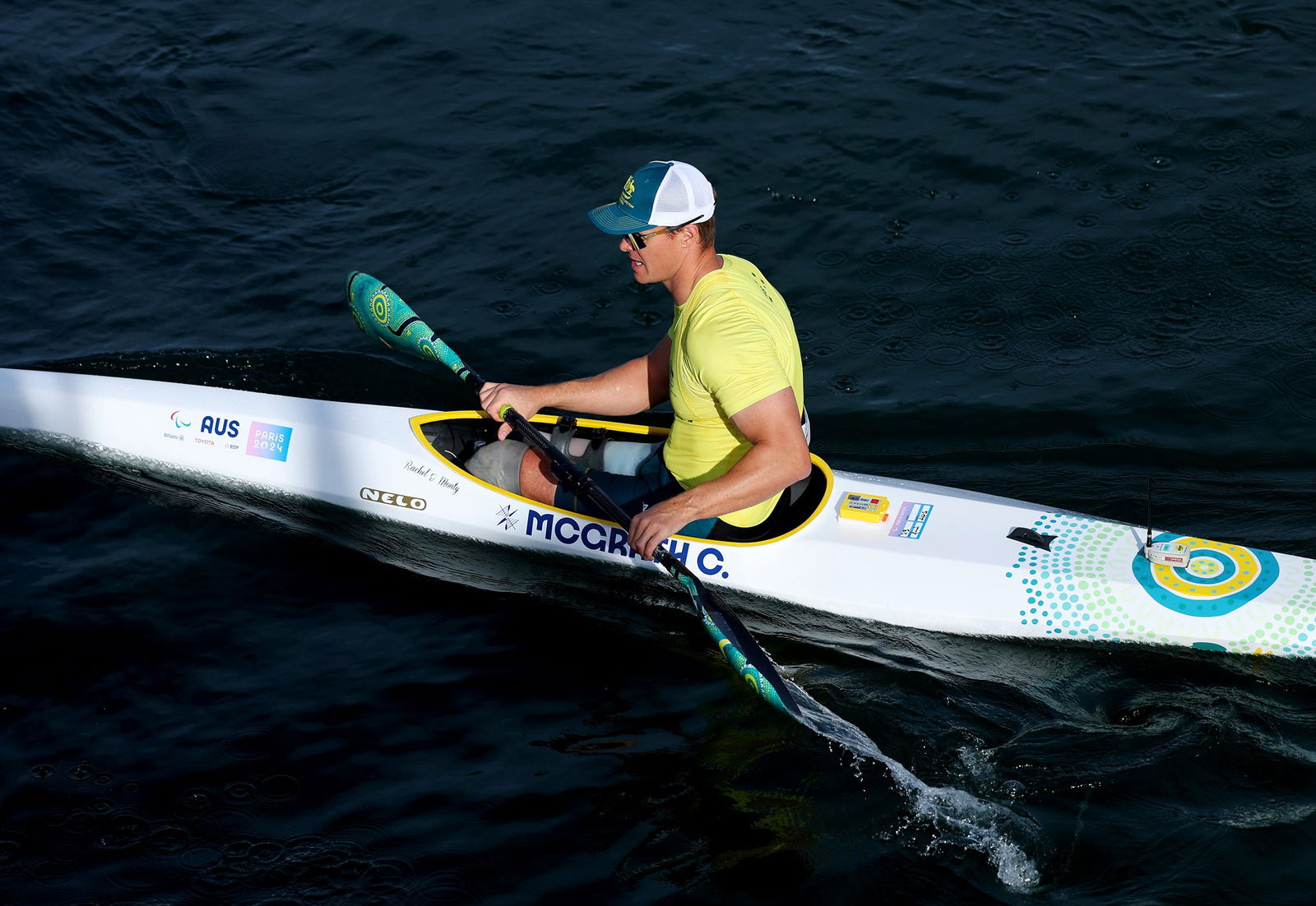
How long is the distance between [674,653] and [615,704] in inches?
16.1

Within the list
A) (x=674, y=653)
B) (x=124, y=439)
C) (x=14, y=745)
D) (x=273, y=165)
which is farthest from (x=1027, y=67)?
(x=14, y=745)

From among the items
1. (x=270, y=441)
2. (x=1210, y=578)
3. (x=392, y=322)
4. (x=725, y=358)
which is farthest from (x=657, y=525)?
(x=270, y=441)

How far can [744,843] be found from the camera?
Result: 402cm

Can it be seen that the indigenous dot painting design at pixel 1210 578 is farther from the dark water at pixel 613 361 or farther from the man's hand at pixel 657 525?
the man's hand at pixel 657 525

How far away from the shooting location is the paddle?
4.39 m

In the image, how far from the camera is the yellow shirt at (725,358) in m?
4.24

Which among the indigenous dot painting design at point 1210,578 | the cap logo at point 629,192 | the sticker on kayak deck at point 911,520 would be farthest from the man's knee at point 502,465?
the indigenous dot painting design at point 1210,578

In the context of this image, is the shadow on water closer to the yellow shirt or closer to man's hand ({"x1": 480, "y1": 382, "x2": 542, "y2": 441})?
man's hand ({"x1": 480, "y1": 382, "x2": 542, "y2": 441})

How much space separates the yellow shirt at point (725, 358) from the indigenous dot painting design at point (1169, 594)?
126 centimetres

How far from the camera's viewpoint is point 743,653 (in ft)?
14.5

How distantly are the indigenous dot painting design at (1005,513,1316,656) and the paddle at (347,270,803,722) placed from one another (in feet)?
3.90

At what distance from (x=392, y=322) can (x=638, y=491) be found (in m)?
1.79

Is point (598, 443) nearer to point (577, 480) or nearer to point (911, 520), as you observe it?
point (577, 480)

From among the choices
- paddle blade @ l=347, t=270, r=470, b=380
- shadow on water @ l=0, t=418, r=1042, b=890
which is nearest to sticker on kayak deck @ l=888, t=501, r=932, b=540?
shadow on water @ l=0, t=418, r=1042, b=890
